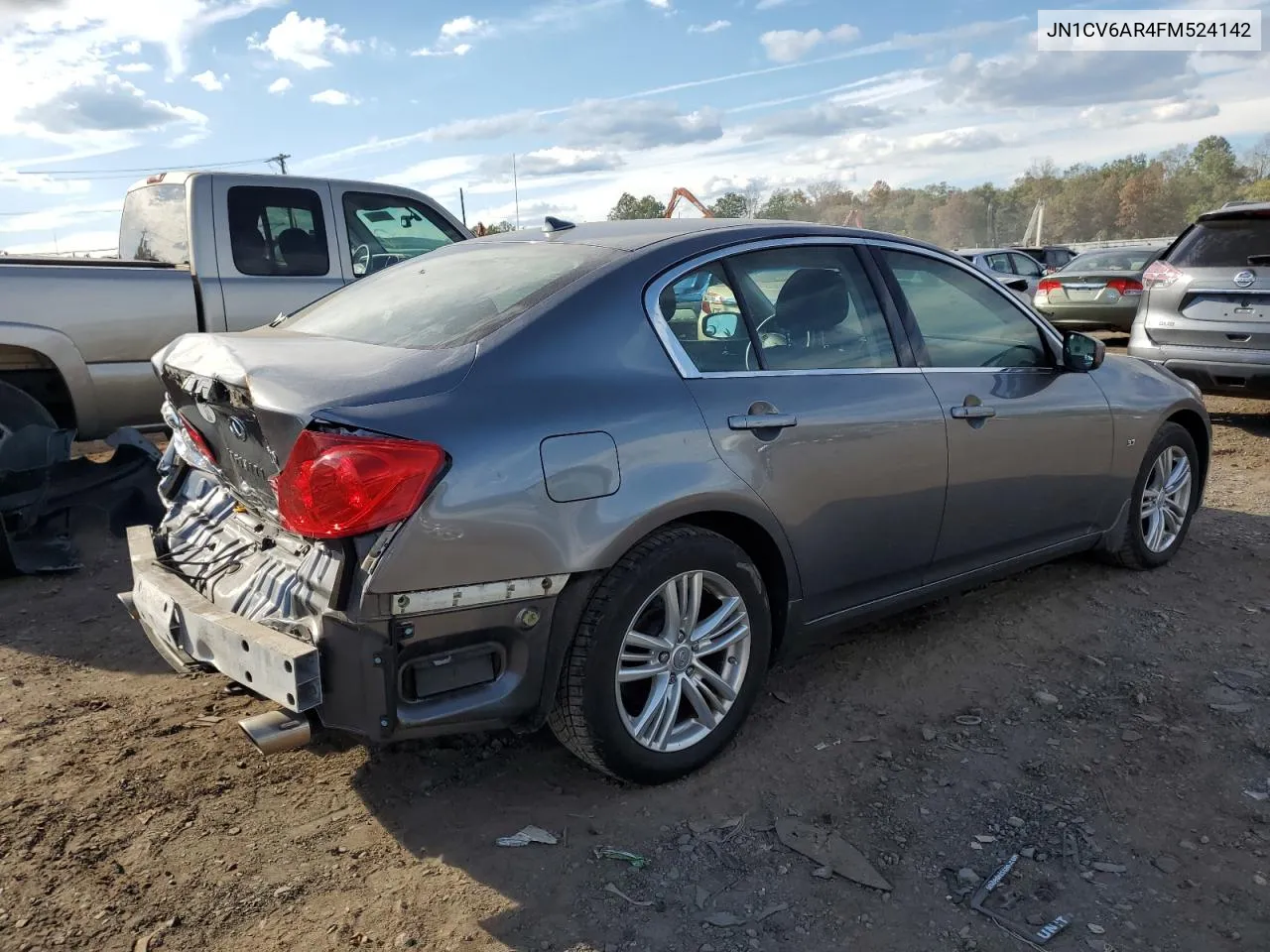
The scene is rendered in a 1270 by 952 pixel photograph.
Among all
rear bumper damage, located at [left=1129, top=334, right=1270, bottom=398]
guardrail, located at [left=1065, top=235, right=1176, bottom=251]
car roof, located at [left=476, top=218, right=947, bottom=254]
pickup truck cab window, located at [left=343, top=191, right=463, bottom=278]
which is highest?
pickup truck cab window, located at [left=343, top=191, right=463, bottom=278]

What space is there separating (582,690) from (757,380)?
3.66 feet

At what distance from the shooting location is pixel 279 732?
2441 millimetres

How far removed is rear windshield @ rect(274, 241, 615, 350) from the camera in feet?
9.45

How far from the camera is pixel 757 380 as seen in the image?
3.10 meters

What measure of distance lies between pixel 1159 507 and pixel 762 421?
2869 millimetres

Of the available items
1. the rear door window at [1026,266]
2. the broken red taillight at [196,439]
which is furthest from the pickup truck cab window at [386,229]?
the rear door window at [1026,266]

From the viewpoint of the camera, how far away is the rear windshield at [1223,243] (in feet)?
23.9

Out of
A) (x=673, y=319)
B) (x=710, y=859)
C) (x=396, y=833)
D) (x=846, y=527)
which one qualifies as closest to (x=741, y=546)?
(x=846, y=527)

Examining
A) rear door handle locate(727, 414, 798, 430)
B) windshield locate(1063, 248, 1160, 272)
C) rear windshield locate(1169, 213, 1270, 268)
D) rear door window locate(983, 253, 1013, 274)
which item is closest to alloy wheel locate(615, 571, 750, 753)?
rear door handle locate(727, 414, 798, 430)

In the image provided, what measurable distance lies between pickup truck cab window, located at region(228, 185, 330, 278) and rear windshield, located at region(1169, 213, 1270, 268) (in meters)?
6.55

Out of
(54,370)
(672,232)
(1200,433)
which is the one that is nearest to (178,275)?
(54,370)

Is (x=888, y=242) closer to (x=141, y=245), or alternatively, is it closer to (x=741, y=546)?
(x=741, y=546)

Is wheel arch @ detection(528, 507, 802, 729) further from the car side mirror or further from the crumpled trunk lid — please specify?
the car side mirror

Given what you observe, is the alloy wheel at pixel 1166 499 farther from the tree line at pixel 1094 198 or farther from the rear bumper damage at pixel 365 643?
the tree line at pixel 1094 198
